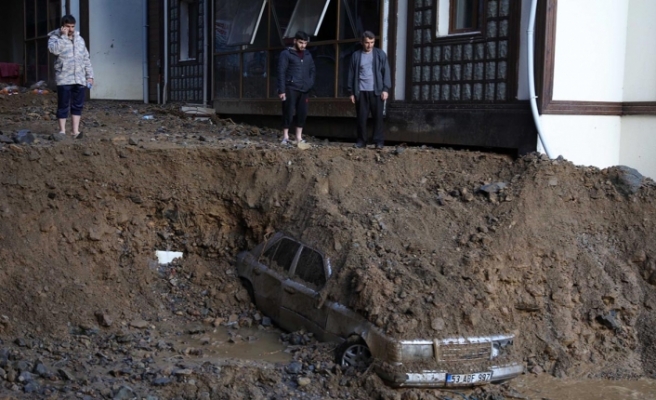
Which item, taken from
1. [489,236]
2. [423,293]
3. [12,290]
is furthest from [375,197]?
[12,290]

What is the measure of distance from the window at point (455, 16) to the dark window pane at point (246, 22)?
477 centimetres

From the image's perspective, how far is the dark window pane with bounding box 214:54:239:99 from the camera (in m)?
17.0

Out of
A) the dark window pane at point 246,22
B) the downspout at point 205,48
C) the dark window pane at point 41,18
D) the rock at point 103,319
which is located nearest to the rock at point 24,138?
the rock at point 103,319

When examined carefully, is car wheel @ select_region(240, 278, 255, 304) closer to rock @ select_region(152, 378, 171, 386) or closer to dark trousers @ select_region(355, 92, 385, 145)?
rock @ select_region(152, 378, 171, 386)

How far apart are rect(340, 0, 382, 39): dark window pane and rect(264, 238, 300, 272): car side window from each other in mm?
4801

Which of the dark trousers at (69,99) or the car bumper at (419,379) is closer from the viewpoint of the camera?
the car bumper at (419,379)

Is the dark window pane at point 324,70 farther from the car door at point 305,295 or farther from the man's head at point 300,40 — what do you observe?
the car door at point 305,295

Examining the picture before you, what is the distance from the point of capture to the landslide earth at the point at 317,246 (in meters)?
8.05

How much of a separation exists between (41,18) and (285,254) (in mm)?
→ 17306

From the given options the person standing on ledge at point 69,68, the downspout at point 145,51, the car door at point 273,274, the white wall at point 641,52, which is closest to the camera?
the car door at point 273,274

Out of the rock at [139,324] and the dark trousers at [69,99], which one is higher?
the dark trousers at [69,99]

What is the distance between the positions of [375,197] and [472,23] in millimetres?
3139

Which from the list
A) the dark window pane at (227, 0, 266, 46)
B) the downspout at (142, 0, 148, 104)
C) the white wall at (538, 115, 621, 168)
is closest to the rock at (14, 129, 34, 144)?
the dark window pane at (227, 0, 266, 46)

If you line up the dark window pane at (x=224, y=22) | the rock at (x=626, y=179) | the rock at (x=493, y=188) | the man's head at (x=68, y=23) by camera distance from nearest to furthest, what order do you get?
1. the rock at (x=493, y=188)
2. the rock at (x=626, y=179)
3. the man's head at (x=68, y=23)
4. the dark window pane at (x=224, y=22)
